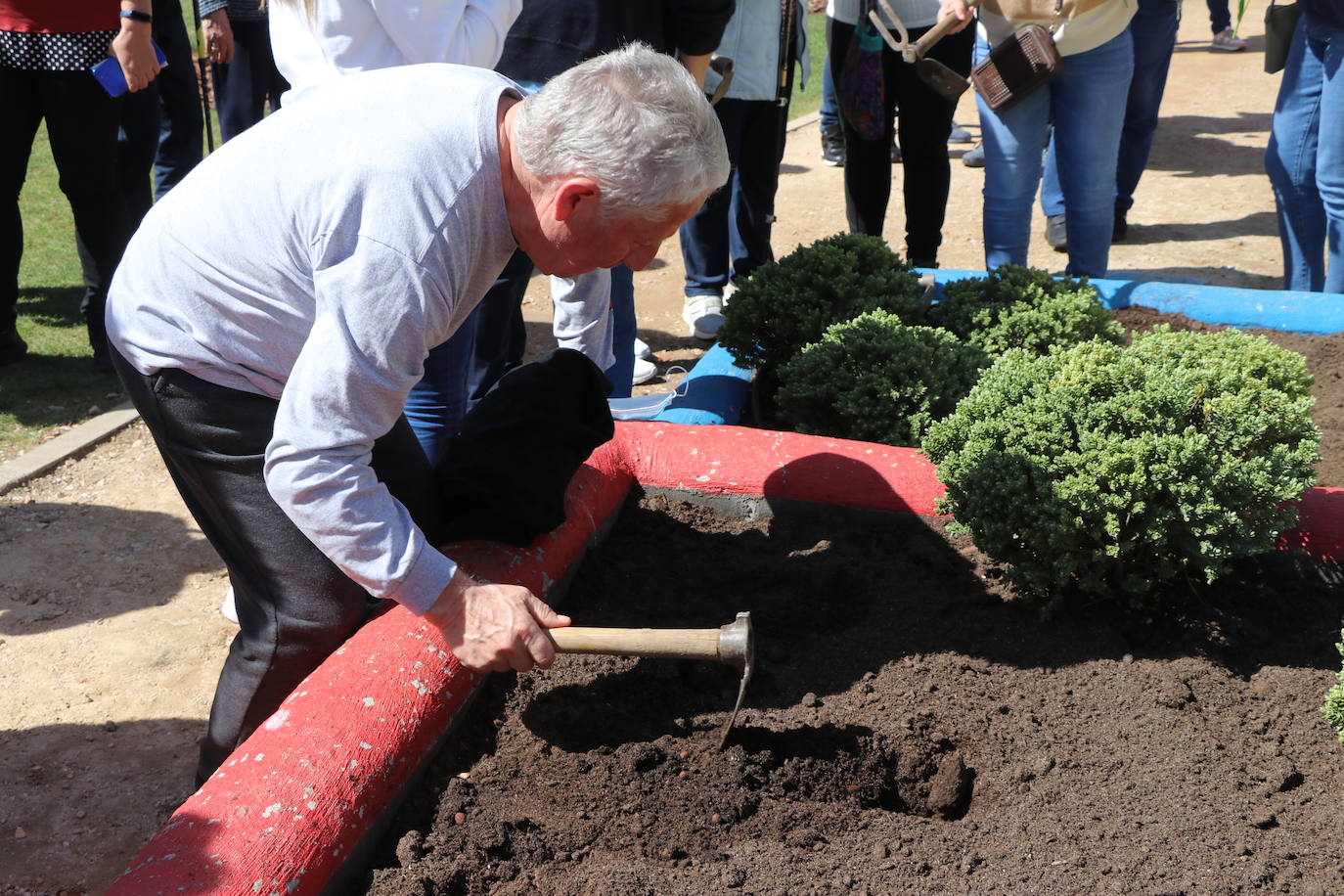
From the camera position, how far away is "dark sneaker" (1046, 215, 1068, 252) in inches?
259

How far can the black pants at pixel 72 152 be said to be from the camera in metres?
4.37

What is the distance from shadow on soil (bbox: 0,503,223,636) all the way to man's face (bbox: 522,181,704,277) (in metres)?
2.06

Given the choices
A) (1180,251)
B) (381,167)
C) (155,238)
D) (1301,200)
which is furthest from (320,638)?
(1180,251)

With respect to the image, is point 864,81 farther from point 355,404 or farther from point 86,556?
point 355,404

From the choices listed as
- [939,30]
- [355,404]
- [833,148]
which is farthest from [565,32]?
[833,148]

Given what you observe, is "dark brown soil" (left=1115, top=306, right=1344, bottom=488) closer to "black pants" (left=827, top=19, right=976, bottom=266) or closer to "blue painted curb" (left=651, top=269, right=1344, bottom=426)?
"blue painted curb" (left=651, top=269, right=1344, bottom=426)

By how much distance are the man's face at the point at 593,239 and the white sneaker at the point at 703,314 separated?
3.20 m

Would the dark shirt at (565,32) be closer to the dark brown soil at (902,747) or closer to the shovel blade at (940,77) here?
the shovel blade at (940,77)

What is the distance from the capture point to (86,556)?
3.71 metres

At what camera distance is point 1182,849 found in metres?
1.96

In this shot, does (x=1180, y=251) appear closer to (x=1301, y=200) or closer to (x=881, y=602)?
(x=1301, y=200)

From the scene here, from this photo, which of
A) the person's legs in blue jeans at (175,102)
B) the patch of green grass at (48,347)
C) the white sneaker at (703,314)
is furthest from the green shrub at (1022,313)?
the person's legs in blue jeans at (175,102)

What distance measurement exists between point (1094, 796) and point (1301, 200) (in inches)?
143

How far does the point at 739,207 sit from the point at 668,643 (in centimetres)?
349
